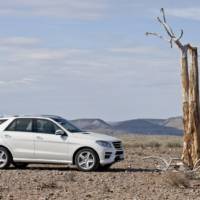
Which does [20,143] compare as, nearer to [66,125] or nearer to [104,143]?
[66,125]

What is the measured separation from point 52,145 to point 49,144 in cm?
10

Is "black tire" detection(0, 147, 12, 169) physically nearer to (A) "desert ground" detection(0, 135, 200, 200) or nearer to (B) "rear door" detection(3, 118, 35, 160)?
(B) "rear door" detection(3, 118, 35, 160)

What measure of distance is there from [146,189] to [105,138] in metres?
5.42

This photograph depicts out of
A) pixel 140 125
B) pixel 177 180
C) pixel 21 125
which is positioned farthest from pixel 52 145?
pixel 140 125

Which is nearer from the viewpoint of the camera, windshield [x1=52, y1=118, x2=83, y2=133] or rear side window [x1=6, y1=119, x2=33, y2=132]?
windshield [x1=52, y1=118, x2=83, y2=133]

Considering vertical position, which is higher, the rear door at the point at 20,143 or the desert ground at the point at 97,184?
the rear door at the point at 20,143

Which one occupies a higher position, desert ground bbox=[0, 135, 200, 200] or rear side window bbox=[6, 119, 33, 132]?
rear side window bbox=[6, 119, 33, 132]

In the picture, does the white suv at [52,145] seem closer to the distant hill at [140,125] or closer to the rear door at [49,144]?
the rear door at [49,144]

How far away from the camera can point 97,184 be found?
23312 millimetres

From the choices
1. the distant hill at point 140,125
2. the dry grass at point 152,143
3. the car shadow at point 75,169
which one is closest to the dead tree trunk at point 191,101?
the car shadow at point 75,169

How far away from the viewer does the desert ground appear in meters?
21.0

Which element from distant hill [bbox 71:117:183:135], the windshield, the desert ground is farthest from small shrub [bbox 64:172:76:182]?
distant hill [bbox 71:117:183:135]

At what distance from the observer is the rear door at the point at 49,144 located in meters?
27.4

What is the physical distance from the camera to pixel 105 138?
27.7 m
